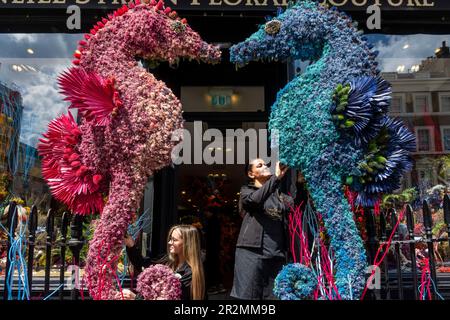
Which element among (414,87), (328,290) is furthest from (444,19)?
(328,290)

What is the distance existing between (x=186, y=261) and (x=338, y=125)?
1325 mm

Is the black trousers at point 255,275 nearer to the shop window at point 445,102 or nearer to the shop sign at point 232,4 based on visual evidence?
the shop sign at point 232,4

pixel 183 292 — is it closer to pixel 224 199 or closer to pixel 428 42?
pixel 224 199

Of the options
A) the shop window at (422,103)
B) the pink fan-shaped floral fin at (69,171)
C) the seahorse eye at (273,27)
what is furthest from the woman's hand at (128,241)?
the shop window at (422,103)

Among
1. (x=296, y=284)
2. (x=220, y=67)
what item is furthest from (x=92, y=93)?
(x=220, y=67)

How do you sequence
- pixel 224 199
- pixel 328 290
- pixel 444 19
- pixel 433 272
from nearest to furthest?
pixel 328 290 → pixel 433 272 → pixel 444 19 → pixel 224 199

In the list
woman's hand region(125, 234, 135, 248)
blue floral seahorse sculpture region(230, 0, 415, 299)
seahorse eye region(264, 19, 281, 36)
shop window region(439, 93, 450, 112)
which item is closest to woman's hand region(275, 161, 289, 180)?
blue floral seahorse sculpture region(230, 0, 415, 299)

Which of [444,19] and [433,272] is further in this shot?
[444,19]

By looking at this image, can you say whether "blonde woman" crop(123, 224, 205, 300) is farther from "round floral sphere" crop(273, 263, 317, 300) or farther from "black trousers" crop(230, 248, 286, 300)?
"round floral sphere" crop(273, 263, 317, 300)

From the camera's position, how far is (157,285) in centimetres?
238

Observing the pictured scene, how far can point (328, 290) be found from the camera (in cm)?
253

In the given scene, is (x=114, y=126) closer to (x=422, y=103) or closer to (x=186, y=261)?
(x=186, y=261)
